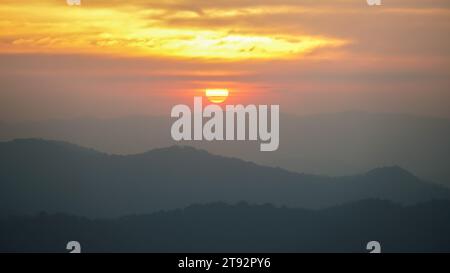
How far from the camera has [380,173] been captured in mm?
7961

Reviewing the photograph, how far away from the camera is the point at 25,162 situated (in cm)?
805

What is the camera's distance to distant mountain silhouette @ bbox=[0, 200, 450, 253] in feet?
26.2

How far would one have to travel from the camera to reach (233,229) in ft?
26.5

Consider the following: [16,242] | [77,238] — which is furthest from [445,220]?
[16,242]

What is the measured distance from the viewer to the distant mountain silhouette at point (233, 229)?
7.97 m

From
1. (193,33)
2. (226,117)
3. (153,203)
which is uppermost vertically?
→ (193,33)

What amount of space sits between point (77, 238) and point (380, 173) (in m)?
2.50
